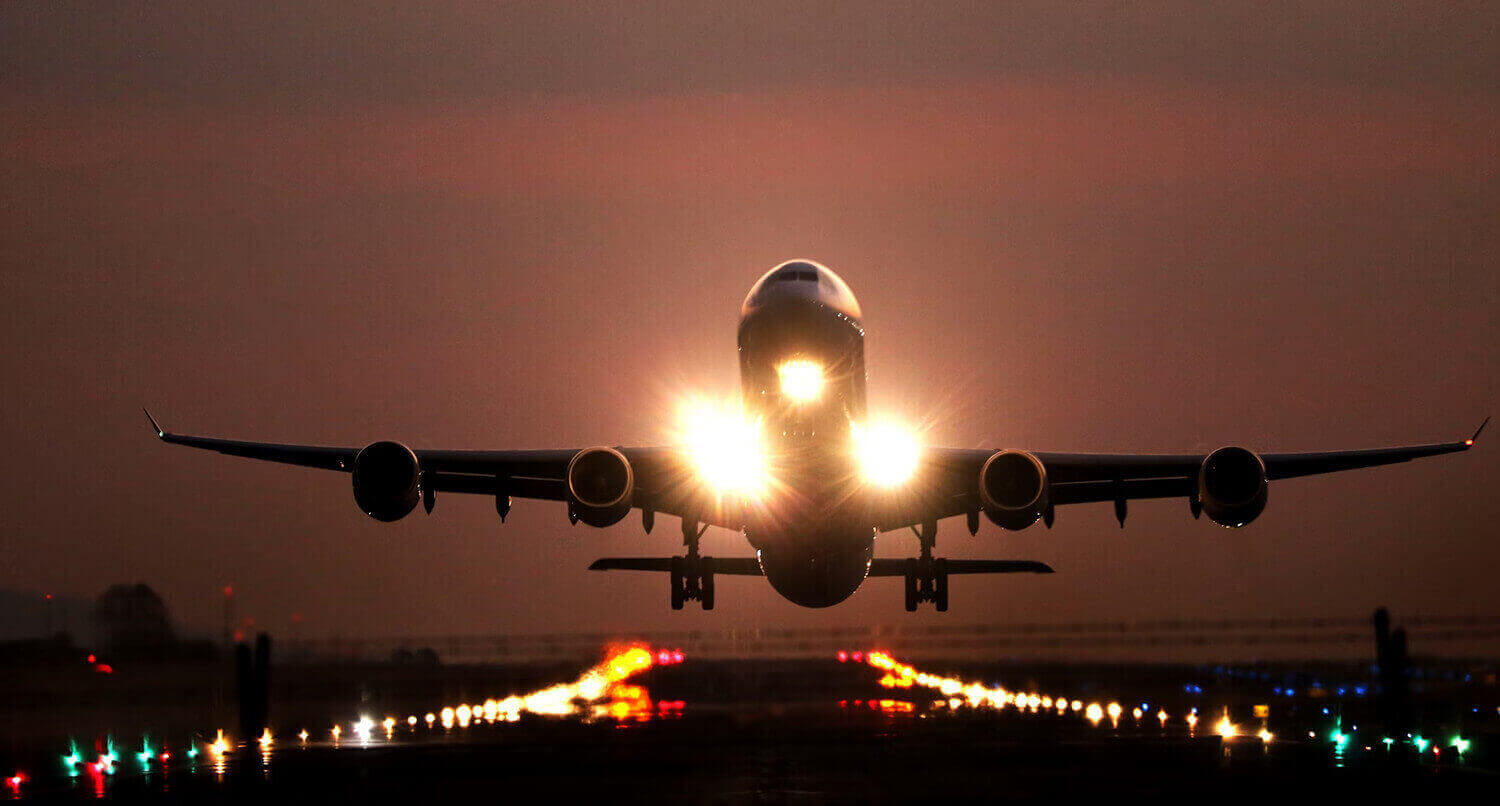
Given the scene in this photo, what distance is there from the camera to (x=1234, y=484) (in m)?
36.3

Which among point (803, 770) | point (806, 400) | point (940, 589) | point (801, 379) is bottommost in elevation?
point (803, 770)

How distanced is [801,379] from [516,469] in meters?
8.00

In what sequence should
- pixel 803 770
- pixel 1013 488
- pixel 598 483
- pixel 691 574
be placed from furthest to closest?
pixel 691 574
pixel 1013 488
pixel 598 483
pixel 803 770

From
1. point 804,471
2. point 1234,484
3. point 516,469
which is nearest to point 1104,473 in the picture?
point 1234,484

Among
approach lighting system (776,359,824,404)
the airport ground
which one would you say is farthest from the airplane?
the airport ground

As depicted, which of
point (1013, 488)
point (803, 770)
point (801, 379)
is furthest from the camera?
point (1013, 488)

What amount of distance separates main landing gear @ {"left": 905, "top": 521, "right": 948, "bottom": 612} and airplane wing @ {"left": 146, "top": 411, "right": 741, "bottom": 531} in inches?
182

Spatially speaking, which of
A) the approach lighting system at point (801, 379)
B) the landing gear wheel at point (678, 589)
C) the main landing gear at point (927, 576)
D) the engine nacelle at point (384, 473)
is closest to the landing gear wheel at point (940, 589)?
the main landing gear at point (927, 576)

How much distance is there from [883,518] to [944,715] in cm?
1047

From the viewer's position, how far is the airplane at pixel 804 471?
34.5m

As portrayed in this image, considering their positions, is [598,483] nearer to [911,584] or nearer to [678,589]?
[678,589]

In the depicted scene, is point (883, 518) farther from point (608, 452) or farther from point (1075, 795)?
point (1075, 795)

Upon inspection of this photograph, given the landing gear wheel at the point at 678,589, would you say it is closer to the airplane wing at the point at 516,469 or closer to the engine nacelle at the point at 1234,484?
the airplane wing at the point at 516,469

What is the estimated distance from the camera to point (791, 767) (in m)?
31.6
